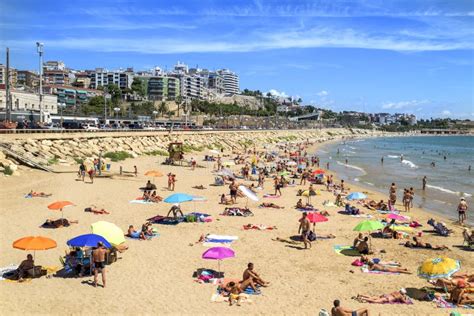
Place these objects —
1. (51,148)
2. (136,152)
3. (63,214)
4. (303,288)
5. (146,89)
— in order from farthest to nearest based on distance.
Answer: (146,89), (136,152), (51,148), (63,214), (303,288)

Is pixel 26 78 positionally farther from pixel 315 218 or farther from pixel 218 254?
pixel 218 254

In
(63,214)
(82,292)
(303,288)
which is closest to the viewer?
(82,292)

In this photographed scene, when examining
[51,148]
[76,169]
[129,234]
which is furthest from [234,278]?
[51,148]

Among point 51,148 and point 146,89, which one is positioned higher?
point 146,89

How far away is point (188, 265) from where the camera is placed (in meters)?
12.3

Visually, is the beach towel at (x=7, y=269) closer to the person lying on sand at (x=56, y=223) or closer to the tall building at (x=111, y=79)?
the person lying on sand at (x=56, y=223)

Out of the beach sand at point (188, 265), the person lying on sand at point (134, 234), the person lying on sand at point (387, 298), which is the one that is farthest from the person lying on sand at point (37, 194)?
the person lying on sand at point (387, 298)

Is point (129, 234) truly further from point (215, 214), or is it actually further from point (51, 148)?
point (51, 148)

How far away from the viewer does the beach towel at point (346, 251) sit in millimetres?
13953

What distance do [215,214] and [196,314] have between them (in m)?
9.61

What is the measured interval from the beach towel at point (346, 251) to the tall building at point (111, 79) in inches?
5967

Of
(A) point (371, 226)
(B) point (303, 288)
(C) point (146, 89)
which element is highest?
(C) point (146, 89)

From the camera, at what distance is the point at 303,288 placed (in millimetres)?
11031

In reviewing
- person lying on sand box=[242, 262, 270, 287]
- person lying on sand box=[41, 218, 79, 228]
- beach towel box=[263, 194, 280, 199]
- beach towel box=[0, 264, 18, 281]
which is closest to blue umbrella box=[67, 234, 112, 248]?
beach towel box=[0, 264, 18, 281]
